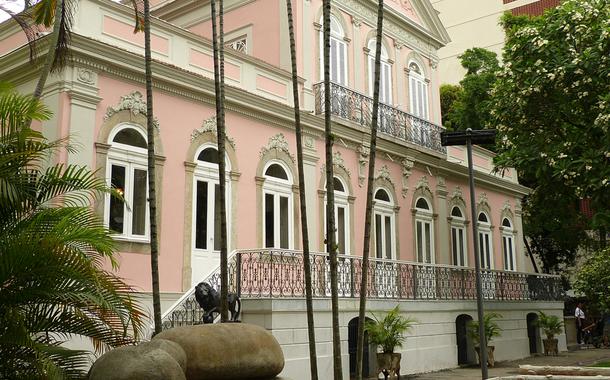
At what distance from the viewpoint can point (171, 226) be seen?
12977mm

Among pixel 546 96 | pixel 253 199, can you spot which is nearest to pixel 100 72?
pixel 253 199

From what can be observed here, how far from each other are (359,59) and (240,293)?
9.23 m

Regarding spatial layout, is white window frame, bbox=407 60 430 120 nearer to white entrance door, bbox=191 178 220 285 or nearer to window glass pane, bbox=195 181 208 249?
white entrance door, bbox=191 178 220 285

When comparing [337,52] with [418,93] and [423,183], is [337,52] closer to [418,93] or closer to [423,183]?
[418,93]

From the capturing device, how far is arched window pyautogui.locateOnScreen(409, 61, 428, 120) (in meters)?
21.1

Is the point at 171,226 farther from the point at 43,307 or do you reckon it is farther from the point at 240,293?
the point at 43,307

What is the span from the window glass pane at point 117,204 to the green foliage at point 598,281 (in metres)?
12.1

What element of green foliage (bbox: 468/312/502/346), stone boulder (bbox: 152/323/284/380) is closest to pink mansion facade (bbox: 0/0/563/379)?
green foliage (bbox: 468/312/502/346)

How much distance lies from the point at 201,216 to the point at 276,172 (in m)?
2.58

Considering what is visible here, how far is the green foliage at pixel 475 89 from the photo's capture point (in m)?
24.4

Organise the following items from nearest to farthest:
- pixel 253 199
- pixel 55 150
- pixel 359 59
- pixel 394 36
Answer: pixel 55 150
pixel 253 199
pixel 359 59
pixel 394 36

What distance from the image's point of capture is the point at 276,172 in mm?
A: 15602

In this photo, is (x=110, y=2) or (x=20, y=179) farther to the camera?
(x=110, y=2)

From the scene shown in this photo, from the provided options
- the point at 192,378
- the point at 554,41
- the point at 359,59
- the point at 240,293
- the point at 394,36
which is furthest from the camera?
the point at 394,36
